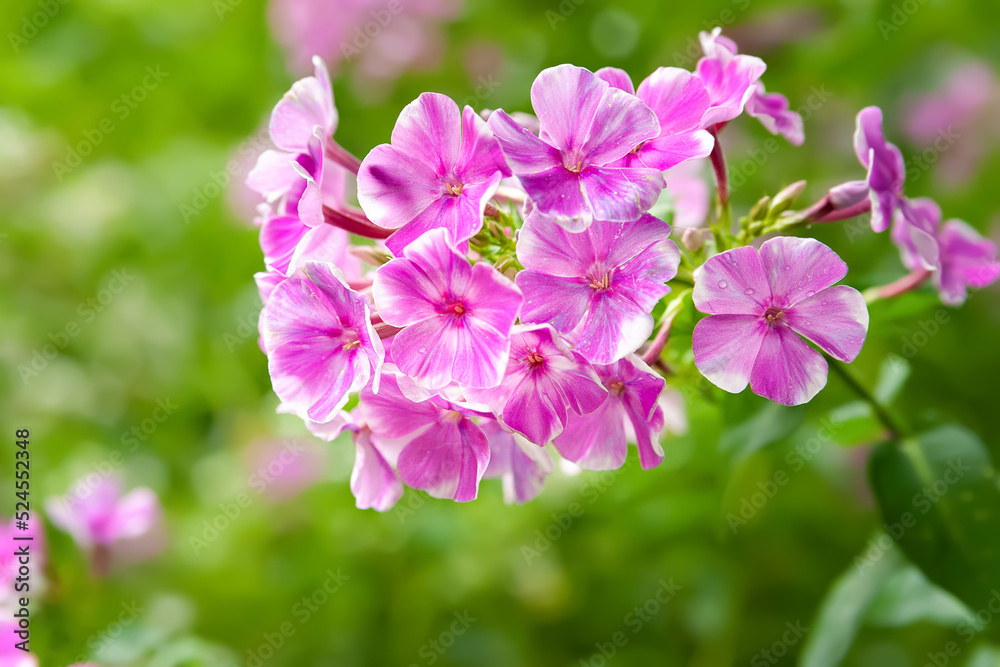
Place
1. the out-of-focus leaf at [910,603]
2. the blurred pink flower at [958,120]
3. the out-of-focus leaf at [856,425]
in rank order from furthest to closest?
the blurred pink flower at [958,120]
the out-of-focus leaf at [910,603]
the out-of-focus leaf at [856,425]

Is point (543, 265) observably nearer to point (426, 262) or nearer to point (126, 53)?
point (426, 262)

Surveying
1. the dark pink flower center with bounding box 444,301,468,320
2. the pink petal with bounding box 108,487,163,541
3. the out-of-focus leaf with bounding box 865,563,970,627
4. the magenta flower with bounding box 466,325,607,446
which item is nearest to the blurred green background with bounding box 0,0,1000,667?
the out-of-focus leaf with bounding box 865,563,970,627

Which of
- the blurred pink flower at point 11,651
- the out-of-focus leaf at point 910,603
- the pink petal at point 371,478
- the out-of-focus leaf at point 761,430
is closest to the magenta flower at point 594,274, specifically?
the pink petal at point 371,478

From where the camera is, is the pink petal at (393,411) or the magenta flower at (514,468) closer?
the pink petal at (393,411)

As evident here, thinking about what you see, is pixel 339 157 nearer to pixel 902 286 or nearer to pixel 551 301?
pixel 551 301

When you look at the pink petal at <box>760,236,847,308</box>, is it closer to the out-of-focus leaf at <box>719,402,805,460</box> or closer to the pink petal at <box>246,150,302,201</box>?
the out-of-focus leaf at <box>719,402,805,460</box>

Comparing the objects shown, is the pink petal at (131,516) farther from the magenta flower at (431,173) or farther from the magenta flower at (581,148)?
the magenta flower at (581,148)

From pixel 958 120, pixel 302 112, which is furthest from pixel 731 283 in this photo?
pixel 958 120
